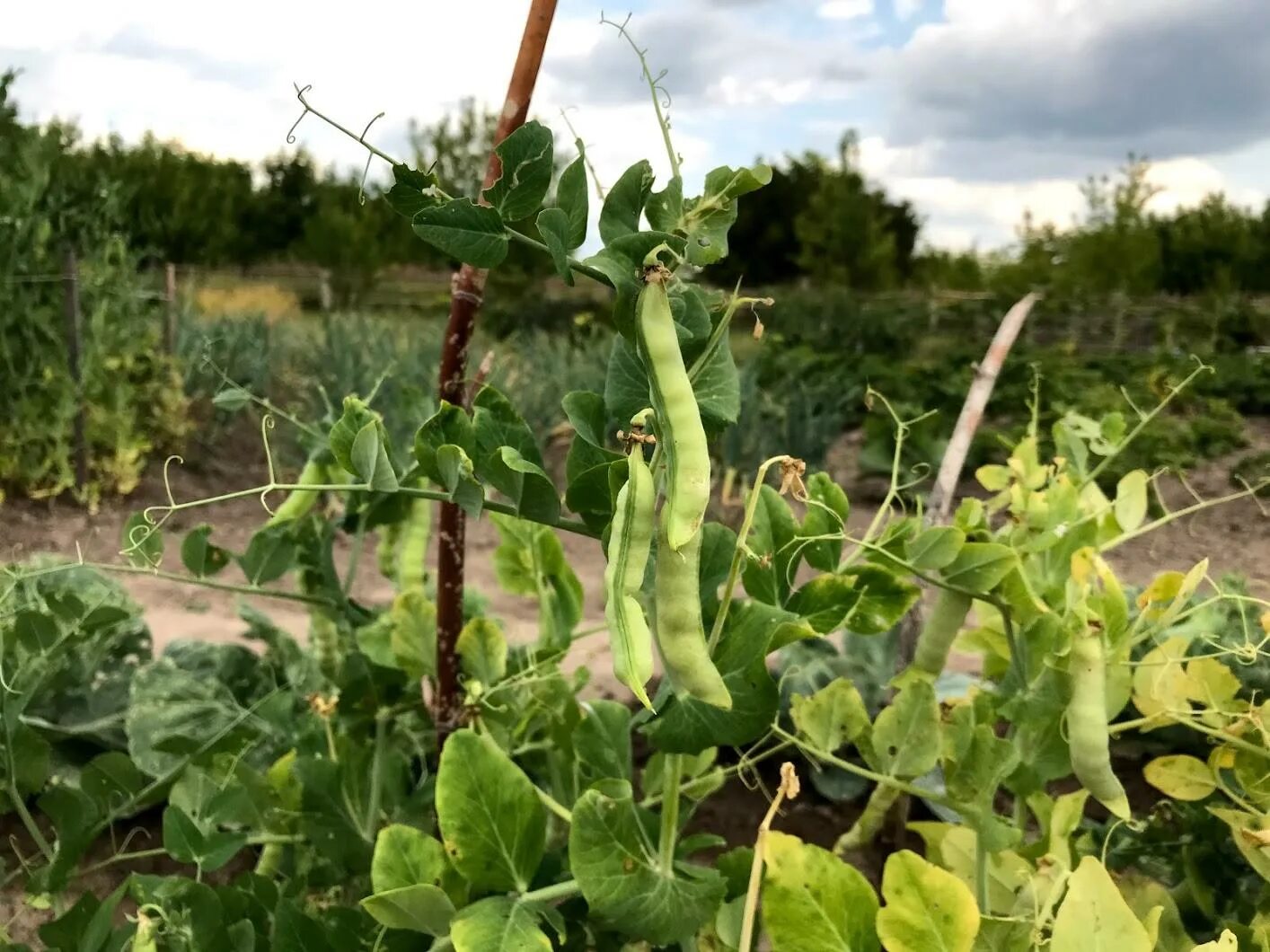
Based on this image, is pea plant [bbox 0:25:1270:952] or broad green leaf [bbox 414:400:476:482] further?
broad green leaf [bbox 414:400:476:482]

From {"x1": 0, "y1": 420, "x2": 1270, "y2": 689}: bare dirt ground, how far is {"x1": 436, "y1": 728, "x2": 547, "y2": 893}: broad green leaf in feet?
4.36

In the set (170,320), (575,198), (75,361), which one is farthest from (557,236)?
(170,320)

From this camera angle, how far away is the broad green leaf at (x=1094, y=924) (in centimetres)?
44

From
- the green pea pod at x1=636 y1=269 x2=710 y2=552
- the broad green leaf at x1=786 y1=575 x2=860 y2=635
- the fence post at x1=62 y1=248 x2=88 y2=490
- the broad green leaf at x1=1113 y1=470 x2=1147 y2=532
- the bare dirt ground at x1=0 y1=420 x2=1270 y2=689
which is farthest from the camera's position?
the fence post at x1=62 y1=248 x2=88 y2=490

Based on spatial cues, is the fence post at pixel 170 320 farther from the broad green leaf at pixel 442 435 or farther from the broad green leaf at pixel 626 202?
the broad green leaf at pixel 626 202

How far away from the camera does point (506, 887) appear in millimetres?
592

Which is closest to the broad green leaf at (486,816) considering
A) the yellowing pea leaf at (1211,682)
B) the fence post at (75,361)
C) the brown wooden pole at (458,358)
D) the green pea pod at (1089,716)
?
the brown wooden pole at (458,358)

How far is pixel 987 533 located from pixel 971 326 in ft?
34.9

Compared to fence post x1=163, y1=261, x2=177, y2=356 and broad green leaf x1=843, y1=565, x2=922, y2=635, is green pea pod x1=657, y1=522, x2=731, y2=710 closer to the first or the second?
broad green leaf x1=843, y1=565, x2=922, y2=635

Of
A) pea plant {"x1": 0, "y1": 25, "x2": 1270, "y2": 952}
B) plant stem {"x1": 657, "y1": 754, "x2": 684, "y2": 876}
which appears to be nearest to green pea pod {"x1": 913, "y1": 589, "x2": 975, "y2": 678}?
pea plant {"x1": 0, "y1": 25, "x2": 1270, "y2": 952}

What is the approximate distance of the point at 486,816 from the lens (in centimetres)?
58

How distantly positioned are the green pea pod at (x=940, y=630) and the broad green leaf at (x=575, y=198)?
0.43 metres

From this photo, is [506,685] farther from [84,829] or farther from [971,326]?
[971,326]

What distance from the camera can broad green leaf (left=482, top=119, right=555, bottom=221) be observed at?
17.7 inches
